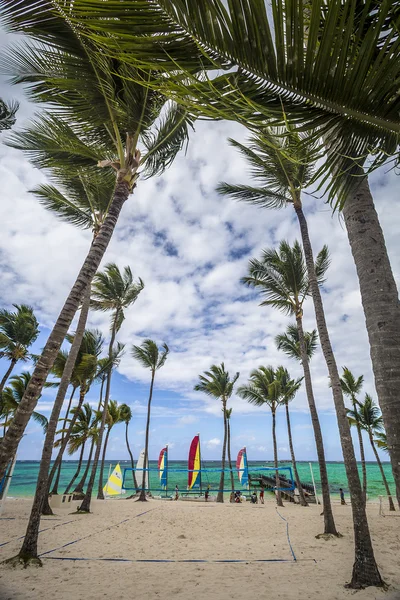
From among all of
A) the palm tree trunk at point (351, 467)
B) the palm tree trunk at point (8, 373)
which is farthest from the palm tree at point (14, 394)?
the palm tree trunk at point (351, 467)

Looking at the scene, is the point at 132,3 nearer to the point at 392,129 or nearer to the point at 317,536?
the point at 392,129

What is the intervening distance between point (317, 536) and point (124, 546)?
500 cm

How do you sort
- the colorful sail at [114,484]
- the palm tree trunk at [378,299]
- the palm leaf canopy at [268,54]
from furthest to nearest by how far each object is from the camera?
the colorful sail at [114,484] < the palm tree trunk at [378,299] < the palm leaf canopy at [268,54]

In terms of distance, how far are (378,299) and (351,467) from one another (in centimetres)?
547

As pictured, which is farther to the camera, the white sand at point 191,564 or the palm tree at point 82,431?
the palm tree at point 82,431

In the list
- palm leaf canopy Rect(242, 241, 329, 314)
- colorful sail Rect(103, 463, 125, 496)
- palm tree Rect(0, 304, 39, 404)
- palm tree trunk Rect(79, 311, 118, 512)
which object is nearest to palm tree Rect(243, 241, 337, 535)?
palm leaf canopy Rect(242, 241, 329, 314)

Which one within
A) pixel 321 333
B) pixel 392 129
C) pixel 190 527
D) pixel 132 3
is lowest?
pixel 190 527

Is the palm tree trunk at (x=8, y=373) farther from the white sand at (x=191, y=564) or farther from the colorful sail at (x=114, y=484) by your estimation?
the colorful sail at (x=114, y=484)

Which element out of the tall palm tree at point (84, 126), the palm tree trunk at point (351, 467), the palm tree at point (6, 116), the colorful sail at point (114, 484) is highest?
the palm tree at point (6, 116)

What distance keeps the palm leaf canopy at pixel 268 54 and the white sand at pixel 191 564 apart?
571 centimetres

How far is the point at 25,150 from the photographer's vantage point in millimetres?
6879

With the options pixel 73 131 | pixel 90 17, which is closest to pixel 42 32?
pixel 90 17

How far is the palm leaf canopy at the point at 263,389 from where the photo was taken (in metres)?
21.8

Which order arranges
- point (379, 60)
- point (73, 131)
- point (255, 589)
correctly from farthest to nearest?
point (73, 131)
point (255, 589)
point (379, 60)
